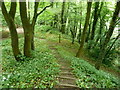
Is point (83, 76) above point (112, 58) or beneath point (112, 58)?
above

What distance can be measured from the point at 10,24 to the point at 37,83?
133 inches

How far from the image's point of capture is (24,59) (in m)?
5.66

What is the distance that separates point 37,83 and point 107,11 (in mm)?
10525

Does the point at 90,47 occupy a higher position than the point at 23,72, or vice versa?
the point at 23,72

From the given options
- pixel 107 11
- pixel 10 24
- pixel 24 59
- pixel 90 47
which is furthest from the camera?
pixel 90 47

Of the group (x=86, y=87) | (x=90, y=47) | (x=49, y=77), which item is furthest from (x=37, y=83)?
(x=90, y=47)

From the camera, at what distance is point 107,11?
410 inches

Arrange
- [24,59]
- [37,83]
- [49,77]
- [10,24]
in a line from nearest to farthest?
1. [37,83]
2. [49,77]
3. [10,24]
4. [24,59]

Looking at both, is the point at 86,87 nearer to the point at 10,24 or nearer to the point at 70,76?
the point at 70,76

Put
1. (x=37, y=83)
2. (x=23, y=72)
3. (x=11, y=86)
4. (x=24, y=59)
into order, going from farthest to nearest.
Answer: (x=24, y=59) → (x=23, y=72) → (x=37, y=83) → (x=11, y=86)

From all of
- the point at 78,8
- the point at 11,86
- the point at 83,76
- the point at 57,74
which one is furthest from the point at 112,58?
the point at 11,86

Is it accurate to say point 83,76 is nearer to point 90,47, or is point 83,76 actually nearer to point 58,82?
point 58,82

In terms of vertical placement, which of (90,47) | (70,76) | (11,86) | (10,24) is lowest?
(90,47)

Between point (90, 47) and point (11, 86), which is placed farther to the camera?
point (90, 47)
